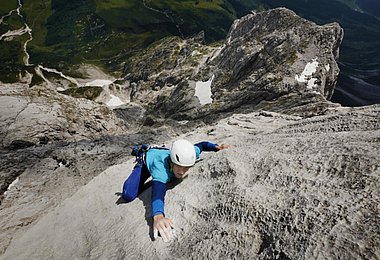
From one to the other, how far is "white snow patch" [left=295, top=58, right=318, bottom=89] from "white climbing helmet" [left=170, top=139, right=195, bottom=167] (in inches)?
1598

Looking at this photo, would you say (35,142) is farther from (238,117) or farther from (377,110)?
(377,110)

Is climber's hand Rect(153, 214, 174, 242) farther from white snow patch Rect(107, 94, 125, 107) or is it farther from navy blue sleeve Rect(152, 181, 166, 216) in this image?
white snow patch Rect(107, 94, 125, 107)

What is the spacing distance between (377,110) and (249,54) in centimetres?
5180

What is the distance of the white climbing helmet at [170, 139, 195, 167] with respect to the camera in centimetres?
871

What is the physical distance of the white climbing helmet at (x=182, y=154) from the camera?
8.71 meters

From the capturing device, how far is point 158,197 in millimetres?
8125

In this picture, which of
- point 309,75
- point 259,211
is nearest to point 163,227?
point 259,211

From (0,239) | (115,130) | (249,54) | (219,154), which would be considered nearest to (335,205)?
(219,154)

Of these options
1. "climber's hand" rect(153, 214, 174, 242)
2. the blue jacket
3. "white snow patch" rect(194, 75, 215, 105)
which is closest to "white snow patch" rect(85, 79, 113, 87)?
"white snow patch" rect(194, 75, 215, 105)

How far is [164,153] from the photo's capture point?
9.65m

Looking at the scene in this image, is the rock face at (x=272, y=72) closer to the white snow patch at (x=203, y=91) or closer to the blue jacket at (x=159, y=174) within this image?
the white snow patch at (x=203, y=91)

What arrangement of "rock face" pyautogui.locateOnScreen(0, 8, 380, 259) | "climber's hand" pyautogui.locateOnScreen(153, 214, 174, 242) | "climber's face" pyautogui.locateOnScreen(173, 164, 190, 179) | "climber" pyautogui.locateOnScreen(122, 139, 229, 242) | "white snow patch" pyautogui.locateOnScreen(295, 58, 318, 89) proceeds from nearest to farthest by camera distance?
"rock face" pyautogui.locateOnScreen(0, 8, 380, 259) → "climber's hand" pyautogui.locateOnScreen(153, 214, 174, 242) → "climber" pyautogui.locateOnScreen(122, 139, 229, 242) → "climber's face" pyautogui.locateOnScreen(173, 164, 190, 179) → "white snow patch" pyautogui.locateOnScreen(295, 58, 318, 89)

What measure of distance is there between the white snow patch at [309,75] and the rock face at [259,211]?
37.1 metres

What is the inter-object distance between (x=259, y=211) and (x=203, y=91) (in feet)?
191
